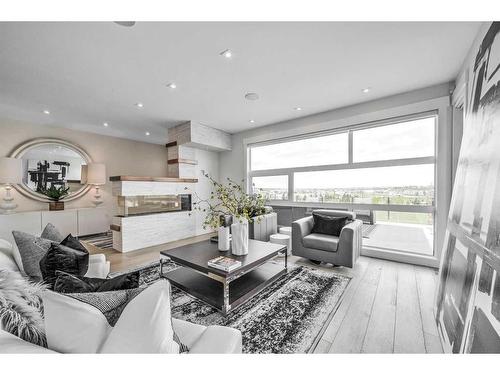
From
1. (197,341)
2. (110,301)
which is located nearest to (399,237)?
(197,341)

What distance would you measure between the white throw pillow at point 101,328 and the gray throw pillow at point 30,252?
1.06m

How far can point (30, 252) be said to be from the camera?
4.83ft

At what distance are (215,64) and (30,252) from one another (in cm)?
237

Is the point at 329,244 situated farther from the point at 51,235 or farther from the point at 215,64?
the point at 51,235

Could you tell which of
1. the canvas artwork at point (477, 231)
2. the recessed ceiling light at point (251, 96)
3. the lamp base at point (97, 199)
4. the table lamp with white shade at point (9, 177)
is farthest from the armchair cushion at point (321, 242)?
the table lamp with white shade at point (9, 177)

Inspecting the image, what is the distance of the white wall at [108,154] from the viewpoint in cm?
391

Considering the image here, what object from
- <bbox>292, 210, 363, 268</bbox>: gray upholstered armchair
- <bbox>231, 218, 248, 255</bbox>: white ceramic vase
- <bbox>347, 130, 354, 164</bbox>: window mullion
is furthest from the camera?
<bbox>347, 130, 354, 164</bbox>: window mullion

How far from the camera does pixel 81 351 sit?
0.68 meters

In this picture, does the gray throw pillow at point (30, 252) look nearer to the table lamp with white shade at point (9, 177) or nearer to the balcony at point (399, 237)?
the table lamp with white shade at point (9, 177)

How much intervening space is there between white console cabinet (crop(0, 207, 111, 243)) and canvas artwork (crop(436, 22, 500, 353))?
5.31m

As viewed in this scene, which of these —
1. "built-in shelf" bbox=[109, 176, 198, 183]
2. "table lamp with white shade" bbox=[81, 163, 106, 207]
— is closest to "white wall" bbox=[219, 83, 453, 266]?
"built-in shelf" bbox=[109, 176, 198, 183]

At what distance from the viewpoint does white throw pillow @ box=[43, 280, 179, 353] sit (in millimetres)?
660

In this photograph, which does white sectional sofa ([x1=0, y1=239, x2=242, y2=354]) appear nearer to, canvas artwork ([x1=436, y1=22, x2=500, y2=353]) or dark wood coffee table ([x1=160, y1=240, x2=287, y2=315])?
dark wood coffee table ([x1=160, y1=240, x2=287, y2=315])
